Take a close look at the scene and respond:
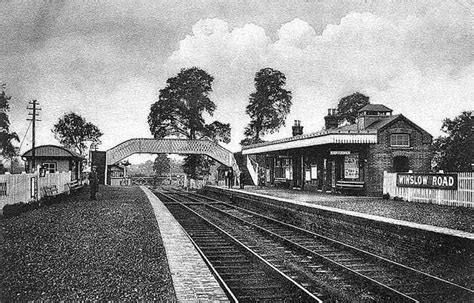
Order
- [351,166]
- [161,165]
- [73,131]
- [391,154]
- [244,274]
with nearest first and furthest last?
1. [244,274]
2. [391,154]
3. [351,166]
4. [73,131]
5. [161,165]

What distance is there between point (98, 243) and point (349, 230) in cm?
635

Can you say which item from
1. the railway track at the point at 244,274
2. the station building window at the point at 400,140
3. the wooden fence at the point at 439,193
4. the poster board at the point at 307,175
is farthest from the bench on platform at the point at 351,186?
the railway track at the point at 244,274

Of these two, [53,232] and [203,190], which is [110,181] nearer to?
[203,190]

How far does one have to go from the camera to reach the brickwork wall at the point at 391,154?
2230cm

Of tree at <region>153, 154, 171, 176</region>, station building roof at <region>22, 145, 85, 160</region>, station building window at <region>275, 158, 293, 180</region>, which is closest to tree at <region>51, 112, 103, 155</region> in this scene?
tree at <region>153, 154, 171, 176</region>

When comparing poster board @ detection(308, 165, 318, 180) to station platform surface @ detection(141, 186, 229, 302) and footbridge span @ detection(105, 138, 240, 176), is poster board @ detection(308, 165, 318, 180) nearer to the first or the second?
footbridge span @ detection(105, 138, 240, 176)

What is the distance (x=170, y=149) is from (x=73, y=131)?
2598cm

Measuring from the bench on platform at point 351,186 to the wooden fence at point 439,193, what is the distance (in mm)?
2000

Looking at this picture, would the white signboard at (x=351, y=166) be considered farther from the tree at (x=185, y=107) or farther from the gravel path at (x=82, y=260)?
the tree at (x=185, y=107)

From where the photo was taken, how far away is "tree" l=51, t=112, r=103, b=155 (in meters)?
55.9

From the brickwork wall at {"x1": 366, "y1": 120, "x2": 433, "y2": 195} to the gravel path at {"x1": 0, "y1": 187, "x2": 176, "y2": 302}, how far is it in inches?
519

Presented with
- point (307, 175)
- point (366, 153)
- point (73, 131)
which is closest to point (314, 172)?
point (307, 175)

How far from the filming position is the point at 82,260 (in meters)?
7.36

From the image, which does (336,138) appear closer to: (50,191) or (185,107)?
(50,191)
